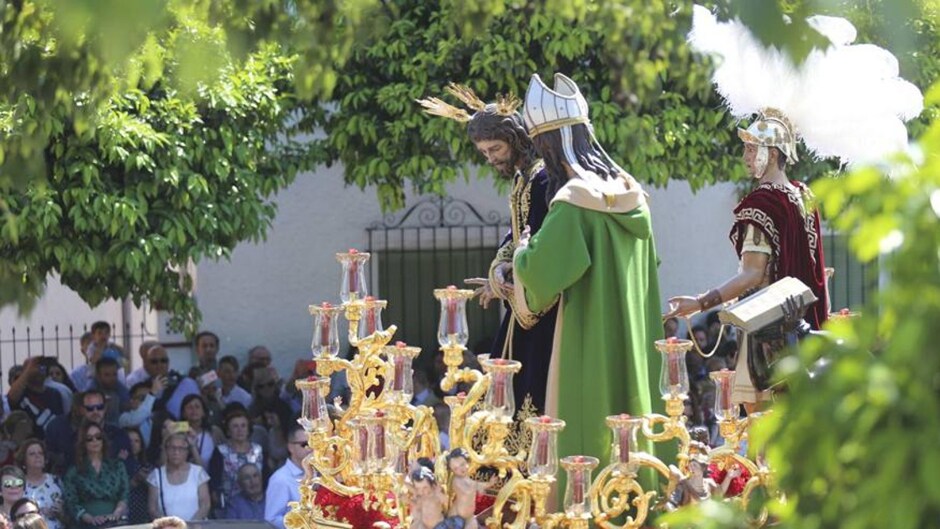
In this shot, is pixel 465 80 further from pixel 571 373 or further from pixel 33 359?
pixel 571 373

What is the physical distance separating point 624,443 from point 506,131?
→ 53.2 inches

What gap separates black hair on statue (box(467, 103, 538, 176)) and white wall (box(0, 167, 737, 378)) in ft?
26.2

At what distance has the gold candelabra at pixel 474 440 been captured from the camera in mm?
5469

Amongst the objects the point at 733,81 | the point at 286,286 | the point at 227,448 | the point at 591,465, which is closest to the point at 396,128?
the point at 227,448

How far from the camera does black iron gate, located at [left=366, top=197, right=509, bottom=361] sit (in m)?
14.2

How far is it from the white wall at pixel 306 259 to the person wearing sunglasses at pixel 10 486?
529cm

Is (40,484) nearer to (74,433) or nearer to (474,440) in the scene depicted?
(74,433)

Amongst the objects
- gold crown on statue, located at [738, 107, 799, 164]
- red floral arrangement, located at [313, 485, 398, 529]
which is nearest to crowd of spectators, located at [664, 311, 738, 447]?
gold crown on statue, located at [738, 107, 799, 164]

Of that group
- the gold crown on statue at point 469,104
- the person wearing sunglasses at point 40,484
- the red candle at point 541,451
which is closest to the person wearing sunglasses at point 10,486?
the person wearing sunglasses at point 40,484

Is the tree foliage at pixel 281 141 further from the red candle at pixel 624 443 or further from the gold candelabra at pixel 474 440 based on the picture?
the red candle at pixel 624 443

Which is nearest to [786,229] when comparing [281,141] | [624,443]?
[624,443]

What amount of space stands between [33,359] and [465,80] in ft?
10.4

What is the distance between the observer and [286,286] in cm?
1457

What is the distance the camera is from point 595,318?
233 inches
